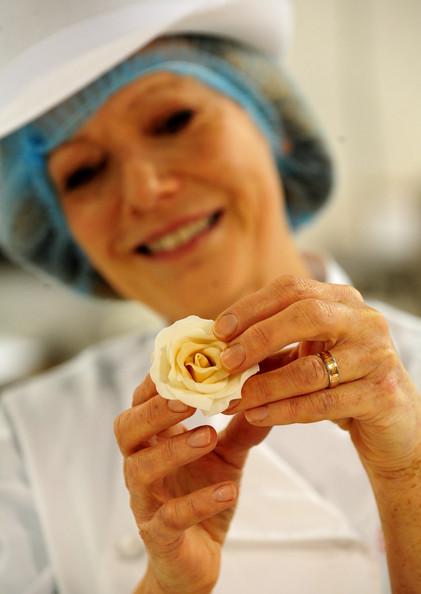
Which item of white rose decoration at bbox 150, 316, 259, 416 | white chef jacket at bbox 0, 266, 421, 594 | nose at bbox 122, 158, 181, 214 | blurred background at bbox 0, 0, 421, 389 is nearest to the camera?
white rose decoration at bbox 150, 316, 259, 416

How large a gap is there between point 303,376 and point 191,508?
91mm

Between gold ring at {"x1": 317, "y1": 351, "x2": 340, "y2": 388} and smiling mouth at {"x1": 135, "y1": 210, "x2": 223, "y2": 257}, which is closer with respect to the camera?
gold ring at {"x1": 317, "y1": 351, "x2": 340, "y2": 388}

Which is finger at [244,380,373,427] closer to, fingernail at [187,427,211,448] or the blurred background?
fingernail at [187,427,211,448]

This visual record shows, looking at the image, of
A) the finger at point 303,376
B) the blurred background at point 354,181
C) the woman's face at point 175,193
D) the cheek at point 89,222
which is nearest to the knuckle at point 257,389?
the finger at point 303,376

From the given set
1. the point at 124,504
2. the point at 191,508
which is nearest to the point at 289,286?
the point at 191,508

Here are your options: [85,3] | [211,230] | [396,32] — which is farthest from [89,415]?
[396,32]

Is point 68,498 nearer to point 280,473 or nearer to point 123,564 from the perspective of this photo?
point 123,564

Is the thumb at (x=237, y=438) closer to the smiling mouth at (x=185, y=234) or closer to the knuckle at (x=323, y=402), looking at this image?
the knuckle at (x=323, y=402)

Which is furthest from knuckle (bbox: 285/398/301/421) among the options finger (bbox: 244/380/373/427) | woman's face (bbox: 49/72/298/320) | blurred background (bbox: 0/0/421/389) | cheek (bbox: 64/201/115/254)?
blurred background (bbox: 0/0/421/389)

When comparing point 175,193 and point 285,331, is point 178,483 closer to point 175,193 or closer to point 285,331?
point 285,331

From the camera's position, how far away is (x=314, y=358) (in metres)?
0.32

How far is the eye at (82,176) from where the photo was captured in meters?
0.65

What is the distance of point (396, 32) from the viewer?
3.05 ft

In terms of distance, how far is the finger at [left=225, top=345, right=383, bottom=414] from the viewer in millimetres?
314
